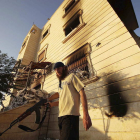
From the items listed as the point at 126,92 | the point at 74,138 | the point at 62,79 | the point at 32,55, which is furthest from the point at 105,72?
the point at 32,55

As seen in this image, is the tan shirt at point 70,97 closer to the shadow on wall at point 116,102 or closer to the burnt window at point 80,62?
the shadow on wall at point 116,102

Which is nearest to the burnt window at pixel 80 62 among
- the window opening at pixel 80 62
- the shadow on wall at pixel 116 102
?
the window opening at pixel 80 62

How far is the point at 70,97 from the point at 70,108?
0.19 m

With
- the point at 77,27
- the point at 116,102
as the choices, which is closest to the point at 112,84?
the point at 116,102

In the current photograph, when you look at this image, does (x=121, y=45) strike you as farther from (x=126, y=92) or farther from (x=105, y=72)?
(x=126, y=92)

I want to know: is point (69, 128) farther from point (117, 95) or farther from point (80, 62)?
point (80, 62)

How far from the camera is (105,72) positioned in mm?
3109

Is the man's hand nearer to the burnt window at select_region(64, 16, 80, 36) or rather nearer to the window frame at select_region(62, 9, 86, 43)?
the window frame at select_region(62, 9, 86, 43)

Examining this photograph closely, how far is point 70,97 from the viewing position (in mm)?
1553

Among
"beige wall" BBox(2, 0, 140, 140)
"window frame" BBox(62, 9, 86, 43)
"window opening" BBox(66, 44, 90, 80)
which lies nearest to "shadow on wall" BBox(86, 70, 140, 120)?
"beige wall" BBox(2, 0, 140, 140)

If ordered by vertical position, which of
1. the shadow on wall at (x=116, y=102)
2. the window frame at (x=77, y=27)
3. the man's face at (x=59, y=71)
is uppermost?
the window frame at (x=77, y=27)

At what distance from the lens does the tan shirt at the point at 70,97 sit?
4.72ft

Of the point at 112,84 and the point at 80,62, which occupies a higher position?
the point at 80,62

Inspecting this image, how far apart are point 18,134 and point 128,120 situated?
4.02 m
